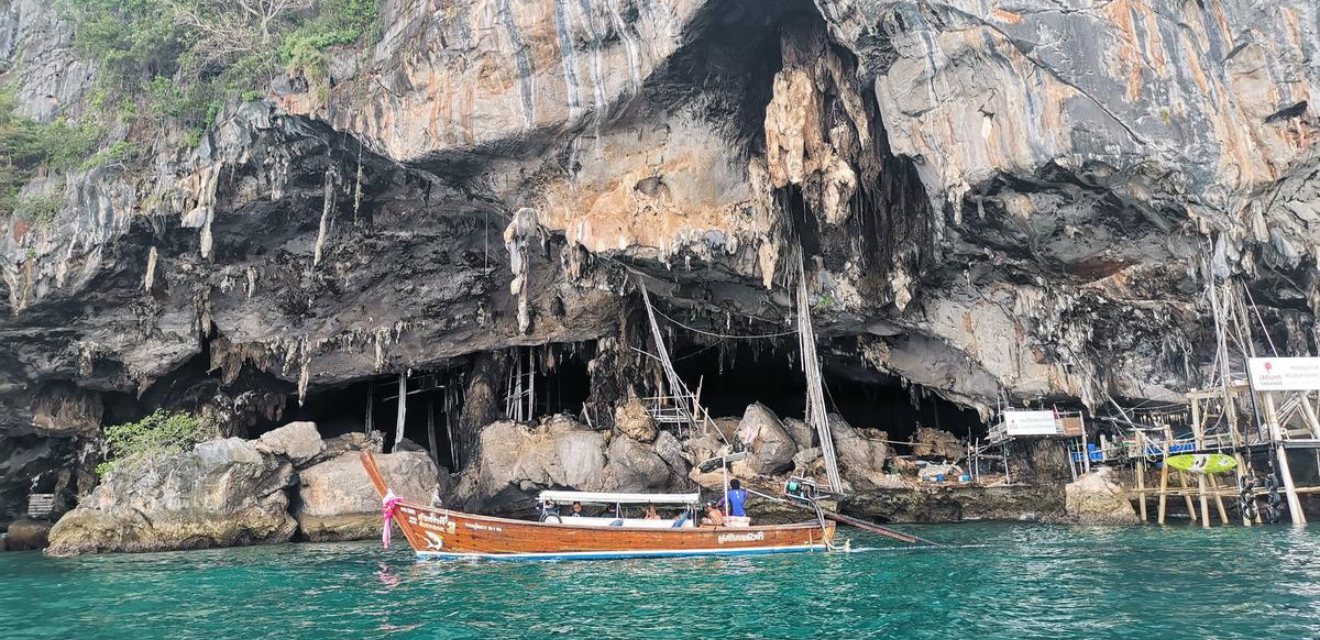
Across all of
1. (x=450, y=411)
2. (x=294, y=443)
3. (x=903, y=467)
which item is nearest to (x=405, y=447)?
(x=450, y=411)

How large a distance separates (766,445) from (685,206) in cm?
692

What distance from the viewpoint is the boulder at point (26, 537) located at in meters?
22.3

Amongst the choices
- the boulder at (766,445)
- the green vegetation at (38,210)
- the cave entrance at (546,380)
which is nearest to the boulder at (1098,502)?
the boulder at (766,445)

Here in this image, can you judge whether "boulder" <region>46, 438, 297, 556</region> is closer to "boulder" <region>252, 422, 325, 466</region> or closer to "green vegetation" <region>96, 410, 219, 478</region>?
"boulder" <region>252, 422, 325, 466</region>

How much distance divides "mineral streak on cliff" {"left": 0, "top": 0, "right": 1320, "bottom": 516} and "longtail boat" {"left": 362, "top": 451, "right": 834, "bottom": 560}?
6.49 metres

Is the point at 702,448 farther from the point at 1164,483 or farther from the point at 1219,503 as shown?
the point at 1219,503

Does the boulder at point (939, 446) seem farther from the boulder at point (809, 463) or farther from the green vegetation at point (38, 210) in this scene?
the green vegetation at point (38, 210)

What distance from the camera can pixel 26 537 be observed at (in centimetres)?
2241

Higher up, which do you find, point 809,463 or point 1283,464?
point 809,463

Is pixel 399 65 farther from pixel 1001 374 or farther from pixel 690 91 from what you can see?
pixel 1001 374

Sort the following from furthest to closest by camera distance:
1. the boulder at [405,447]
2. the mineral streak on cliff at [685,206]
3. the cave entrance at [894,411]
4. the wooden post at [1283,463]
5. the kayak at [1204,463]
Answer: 1. the cave entrance at [894,411]
2. the boulder at [405,447]
3. the kayak at [1204,463]
4. the wooden post at [1283,463]
5. the mineral streak on cliff at [685,206]

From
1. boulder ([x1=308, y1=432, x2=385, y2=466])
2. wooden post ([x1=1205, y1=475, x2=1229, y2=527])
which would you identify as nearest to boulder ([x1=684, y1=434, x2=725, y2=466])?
boulder ([x1=308, y1=432, x2=385, y2=466])

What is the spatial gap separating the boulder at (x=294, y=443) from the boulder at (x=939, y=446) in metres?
16.9

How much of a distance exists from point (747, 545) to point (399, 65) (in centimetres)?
1300
